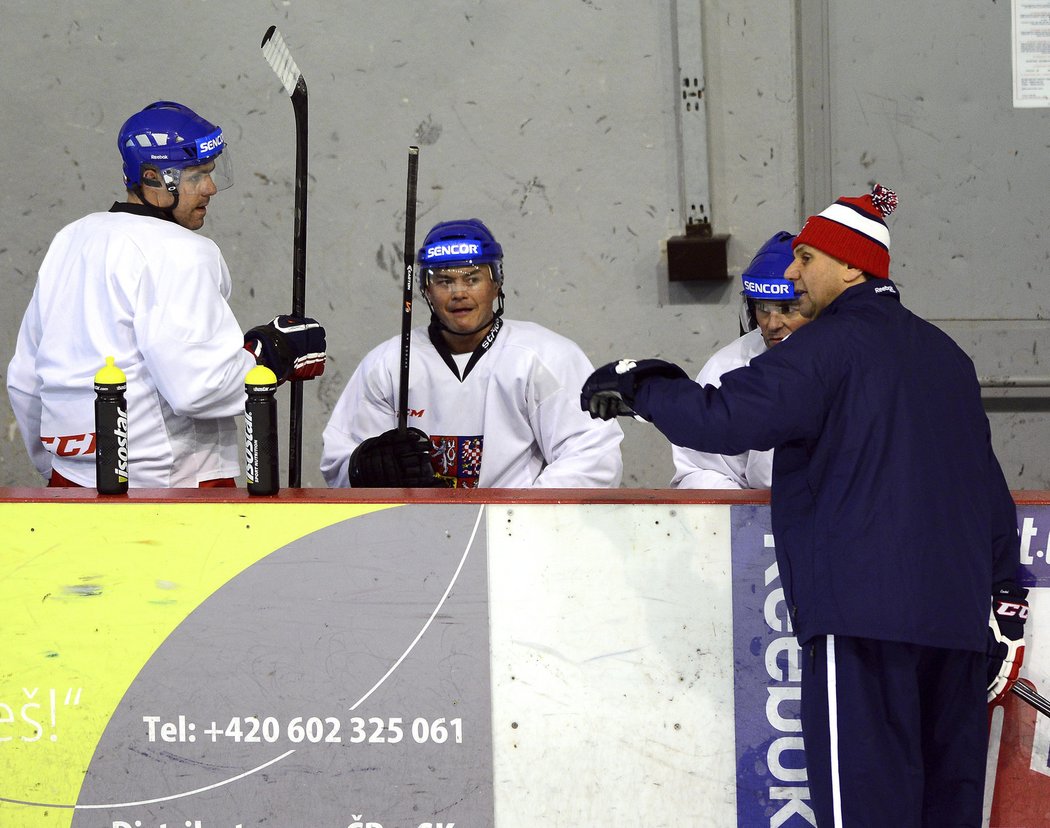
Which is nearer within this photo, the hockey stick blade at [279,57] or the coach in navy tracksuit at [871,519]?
the coach in navy tracksuit at [871,519]

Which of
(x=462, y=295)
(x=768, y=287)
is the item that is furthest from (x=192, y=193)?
(x=768, y=287)

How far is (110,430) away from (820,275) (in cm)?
152

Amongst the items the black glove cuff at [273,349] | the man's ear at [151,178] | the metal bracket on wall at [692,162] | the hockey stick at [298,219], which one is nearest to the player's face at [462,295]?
the hockey stick at [298,219]

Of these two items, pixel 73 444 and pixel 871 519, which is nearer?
pixel 871 519

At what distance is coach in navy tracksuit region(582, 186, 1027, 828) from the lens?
246cm

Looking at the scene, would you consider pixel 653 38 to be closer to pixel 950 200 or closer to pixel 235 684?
pixel 950 200

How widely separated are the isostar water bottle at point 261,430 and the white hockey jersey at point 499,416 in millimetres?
774

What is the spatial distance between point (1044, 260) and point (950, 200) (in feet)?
1.42

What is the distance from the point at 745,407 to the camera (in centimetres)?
244

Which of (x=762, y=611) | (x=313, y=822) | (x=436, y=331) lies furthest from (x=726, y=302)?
(x=313, y=822)

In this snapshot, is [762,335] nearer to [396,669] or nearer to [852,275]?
[852,275]

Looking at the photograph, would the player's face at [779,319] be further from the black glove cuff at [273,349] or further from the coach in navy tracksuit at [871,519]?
the black glove cuff at [273,349]

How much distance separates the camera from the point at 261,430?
2.92 m

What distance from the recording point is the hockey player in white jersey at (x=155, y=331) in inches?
129
